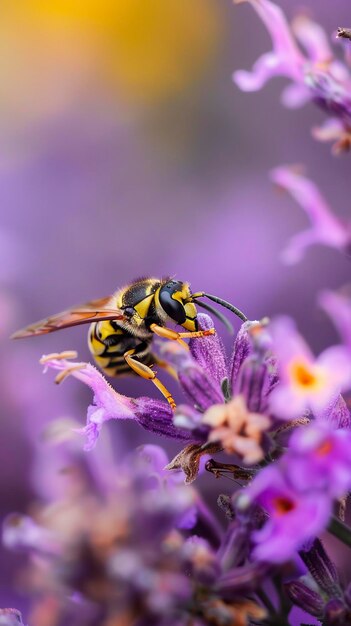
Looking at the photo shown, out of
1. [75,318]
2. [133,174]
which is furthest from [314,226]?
[133,174]

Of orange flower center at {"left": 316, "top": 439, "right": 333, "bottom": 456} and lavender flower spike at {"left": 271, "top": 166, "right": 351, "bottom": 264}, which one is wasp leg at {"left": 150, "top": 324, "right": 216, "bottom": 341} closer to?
lavender flower spike at {"left": 271, "top": 166, "right": 351, "bottom": 264}

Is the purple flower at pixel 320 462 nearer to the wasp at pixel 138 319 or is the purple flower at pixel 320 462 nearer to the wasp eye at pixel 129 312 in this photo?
the wasp at pixel 138 319

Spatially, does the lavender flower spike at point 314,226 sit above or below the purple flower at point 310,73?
below

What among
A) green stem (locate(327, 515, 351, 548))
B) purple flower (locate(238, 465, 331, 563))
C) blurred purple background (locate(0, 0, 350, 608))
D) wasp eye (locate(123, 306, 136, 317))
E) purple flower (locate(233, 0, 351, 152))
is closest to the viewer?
purple flower (locate(238, 465, 331, 563))

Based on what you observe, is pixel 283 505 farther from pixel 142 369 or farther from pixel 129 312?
pixel 129 312

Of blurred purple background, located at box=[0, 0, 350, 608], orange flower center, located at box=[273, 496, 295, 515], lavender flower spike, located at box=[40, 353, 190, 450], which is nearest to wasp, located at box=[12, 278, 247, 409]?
Answer: lavender flower spike, located at box=[40, 353, 190, 450]

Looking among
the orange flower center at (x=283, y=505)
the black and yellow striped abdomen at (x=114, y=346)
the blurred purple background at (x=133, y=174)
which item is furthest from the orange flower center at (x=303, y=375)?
the blurred purple background at (x=133, y=174)
